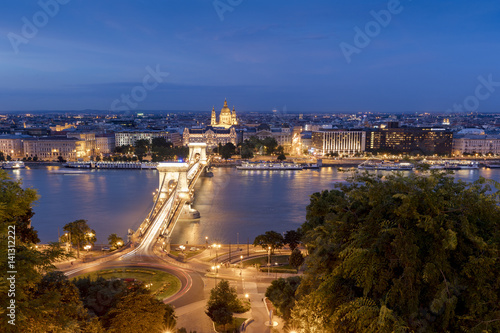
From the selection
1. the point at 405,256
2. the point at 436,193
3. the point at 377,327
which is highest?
the point at 436,193

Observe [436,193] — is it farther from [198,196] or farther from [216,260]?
[198,196]

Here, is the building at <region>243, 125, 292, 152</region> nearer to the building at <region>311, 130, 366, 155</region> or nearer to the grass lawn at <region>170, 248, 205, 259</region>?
the building at <region>311, 130, 366, 155</region>

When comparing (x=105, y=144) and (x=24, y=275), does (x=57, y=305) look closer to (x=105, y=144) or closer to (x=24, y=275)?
(x=24, y=275)

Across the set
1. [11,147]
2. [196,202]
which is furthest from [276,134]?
[196,202]

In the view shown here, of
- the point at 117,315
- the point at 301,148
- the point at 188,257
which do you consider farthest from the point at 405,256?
the point at 301,148

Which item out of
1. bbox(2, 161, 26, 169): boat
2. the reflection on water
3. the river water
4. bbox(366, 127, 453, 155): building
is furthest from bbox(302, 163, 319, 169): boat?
bbox(2, 161, 26, 169): boat
